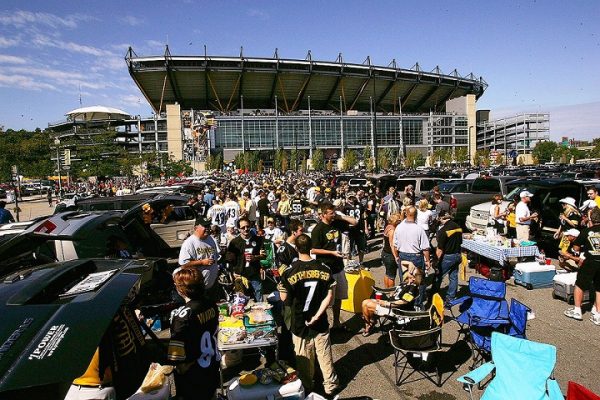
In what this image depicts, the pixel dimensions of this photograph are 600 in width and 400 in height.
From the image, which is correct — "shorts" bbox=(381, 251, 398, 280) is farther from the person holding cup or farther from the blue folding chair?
the person holding cup

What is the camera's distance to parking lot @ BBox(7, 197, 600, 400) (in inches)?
190

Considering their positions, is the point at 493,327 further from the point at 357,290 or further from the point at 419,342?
the point at 357,290

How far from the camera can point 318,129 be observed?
101938mm

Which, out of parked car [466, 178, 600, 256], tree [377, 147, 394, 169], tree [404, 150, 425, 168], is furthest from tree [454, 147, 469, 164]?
parked car [466, 178, 600, 256]

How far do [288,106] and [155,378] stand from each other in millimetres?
108711

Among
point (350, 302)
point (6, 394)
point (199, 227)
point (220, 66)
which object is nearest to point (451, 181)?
point (350, 302)

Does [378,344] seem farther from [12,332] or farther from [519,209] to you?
[519,209]

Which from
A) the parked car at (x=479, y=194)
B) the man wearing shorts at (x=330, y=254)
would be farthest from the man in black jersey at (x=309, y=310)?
the parked car at (x=479, y=194)

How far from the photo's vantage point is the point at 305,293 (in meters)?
4.46

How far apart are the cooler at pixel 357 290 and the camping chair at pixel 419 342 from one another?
6.56 feet

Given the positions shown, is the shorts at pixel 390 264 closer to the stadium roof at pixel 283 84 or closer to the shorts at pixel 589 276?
the shorts at pixel 589 276

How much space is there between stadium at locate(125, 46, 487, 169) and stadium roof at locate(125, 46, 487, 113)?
0.23 m

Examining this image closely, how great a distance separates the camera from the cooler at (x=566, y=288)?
7.48 meters

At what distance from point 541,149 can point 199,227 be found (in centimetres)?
11399
